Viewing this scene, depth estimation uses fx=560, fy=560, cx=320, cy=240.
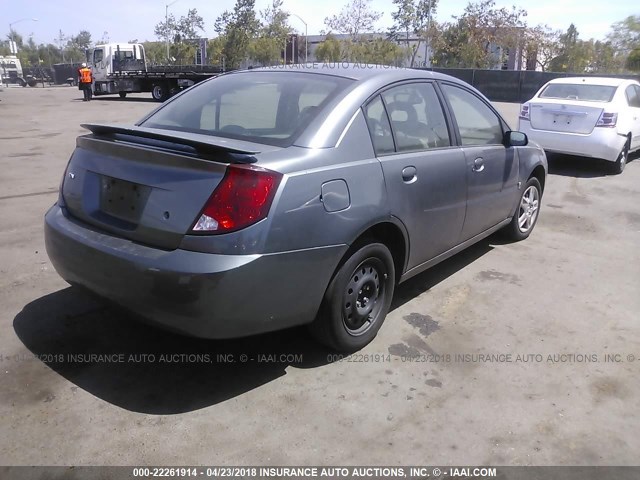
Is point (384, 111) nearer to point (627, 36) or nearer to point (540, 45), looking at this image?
point (540, 45)

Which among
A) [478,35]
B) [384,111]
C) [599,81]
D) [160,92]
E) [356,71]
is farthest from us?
[478,35]

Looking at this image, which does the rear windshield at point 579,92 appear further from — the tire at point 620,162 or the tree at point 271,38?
the tree at point 271,38

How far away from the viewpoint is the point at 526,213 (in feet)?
19.2

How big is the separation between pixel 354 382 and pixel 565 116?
26.3 ft

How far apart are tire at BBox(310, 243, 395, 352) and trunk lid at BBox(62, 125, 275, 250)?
34.7 inches

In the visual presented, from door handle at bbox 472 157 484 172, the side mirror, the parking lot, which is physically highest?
the side mirror

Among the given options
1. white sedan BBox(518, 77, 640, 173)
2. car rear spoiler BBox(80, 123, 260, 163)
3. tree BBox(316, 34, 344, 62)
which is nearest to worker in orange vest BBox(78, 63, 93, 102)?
white sedan BBox(518, 77, 640, 173)

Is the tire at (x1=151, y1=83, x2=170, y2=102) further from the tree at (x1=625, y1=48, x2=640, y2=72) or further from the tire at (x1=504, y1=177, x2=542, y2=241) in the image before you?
the tree at (x1=625, y1=48, x2=640, y2=72)

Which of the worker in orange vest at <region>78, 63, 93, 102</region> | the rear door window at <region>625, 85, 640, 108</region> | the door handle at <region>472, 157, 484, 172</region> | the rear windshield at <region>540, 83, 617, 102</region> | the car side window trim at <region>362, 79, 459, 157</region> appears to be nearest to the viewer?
the car side window trim at <region>362, 79, 459, 157</region>

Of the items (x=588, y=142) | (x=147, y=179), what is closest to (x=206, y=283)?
(x=147, y=179)

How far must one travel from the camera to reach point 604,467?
264 cm

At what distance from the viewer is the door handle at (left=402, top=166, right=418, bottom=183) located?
11.8 ft

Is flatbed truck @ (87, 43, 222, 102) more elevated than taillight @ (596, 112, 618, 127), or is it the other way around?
flatbed truck @ (87, 43, 222, 102)

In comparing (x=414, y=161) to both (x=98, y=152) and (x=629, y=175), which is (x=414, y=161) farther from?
(x=629, y=175)
